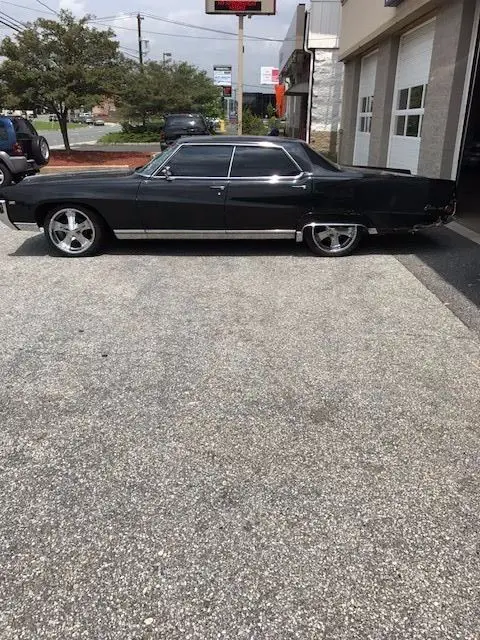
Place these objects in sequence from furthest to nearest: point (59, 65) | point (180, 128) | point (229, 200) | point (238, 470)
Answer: point (180, 128) < point (59, 65) < point (229, 200) < point (238, 470)

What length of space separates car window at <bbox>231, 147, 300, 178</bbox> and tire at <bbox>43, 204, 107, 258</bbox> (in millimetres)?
1804

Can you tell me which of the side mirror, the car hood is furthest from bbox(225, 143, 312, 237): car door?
the car hood

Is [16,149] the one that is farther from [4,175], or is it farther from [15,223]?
[15,223]

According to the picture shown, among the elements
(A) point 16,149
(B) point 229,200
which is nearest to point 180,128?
(A) point 16,149

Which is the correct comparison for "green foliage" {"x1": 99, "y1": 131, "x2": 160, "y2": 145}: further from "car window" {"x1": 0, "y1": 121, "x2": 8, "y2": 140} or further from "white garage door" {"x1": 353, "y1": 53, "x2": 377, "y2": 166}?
"white garage door" {"x1": 353, "y1": 53, "x2": 377, "y2": 166}

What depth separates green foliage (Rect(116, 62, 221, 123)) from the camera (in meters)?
39.5

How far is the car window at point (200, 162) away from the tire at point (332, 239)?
130cm

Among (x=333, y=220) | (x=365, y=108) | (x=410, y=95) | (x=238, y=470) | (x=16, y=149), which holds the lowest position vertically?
(x=238, y=470)

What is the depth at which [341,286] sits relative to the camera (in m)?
5.71

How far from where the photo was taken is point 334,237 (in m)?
6.77

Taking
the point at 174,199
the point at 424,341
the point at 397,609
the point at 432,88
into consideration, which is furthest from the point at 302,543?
the point at 432,88

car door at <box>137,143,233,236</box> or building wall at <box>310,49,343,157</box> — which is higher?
building wall at <box>310,49,343,157</box>

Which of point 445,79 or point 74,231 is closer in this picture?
point 74,231

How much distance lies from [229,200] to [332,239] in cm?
138
